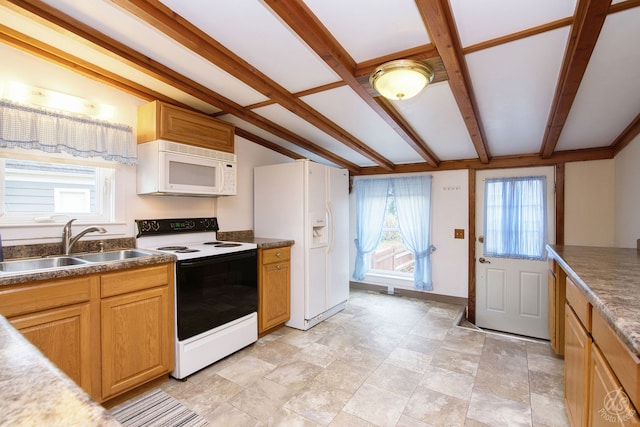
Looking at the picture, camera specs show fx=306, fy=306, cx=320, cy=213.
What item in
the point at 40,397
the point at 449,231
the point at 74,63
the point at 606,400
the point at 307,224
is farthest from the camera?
the point at 449,231

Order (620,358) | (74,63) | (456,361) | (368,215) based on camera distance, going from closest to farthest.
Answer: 1. (620,358)
2. (74,63)
3. (456,361)
4. (368,215)

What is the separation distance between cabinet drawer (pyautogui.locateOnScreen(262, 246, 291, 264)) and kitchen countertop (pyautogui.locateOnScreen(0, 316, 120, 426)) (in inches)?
90.0

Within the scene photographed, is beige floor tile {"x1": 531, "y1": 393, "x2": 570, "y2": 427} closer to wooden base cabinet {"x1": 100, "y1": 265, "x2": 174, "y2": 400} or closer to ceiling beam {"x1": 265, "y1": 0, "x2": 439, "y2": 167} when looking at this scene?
ceiling beam {"x1": 265, "y1": 0, "x2": 439, "y2": 167}

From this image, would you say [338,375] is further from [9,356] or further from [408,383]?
[9,356]

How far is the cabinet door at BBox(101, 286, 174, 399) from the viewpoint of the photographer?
1871mm

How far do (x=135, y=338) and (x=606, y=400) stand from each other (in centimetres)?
238

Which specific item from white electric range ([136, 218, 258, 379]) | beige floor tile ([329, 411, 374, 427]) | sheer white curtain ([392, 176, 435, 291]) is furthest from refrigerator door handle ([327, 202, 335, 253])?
beige floor tile ([329, 411, 374, 427])

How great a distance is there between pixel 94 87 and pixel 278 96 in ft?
4.63

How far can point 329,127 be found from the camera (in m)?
3.05

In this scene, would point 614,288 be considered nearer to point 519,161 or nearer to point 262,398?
point 262,398

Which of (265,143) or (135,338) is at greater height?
(265,143)

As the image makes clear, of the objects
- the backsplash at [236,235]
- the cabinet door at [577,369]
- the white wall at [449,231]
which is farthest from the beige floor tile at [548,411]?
the backsplash at [236,235]

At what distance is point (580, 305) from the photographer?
1412 mm

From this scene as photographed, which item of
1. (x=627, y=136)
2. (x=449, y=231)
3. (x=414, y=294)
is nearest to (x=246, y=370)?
(x=414, y=294)
